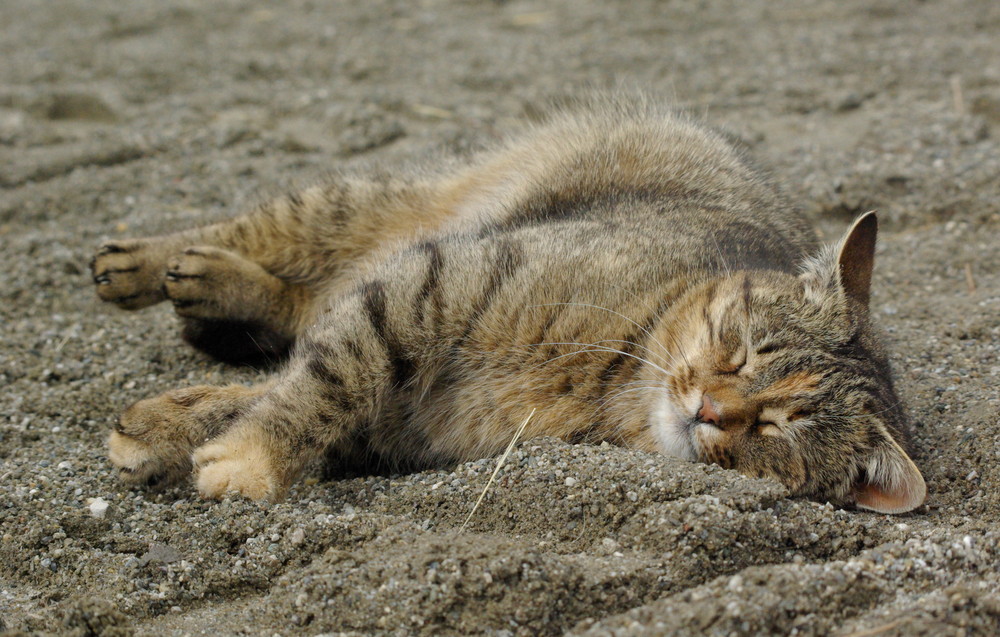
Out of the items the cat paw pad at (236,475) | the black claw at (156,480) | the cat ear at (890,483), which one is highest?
the cat paw pad at (236,475)

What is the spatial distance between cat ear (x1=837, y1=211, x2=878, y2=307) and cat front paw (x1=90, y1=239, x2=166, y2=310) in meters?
2.85

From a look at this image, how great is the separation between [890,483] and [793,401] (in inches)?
15.5

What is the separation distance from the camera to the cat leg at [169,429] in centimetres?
314

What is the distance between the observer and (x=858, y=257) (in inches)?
132

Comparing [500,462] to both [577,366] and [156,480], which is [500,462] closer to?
[577,366]

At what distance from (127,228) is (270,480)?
258cm

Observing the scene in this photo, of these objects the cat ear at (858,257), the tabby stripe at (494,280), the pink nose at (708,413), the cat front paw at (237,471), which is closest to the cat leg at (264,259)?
the tabby stripe at (494,280)

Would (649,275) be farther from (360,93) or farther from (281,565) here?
(360,93)

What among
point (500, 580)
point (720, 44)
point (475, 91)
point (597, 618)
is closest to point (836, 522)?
point (597, 618)

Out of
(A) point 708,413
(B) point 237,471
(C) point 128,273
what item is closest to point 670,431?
(A) point 708,413

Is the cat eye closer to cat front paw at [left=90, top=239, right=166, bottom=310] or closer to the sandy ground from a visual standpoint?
the sandy ground

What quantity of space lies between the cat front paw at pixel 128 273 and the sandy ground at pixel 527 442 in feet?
0.58

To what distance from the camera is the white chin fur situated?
306 cm

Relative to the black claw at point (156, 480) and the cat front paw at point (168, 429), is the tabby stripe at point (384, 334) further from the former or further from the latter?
the black claw at point (156, 480)
